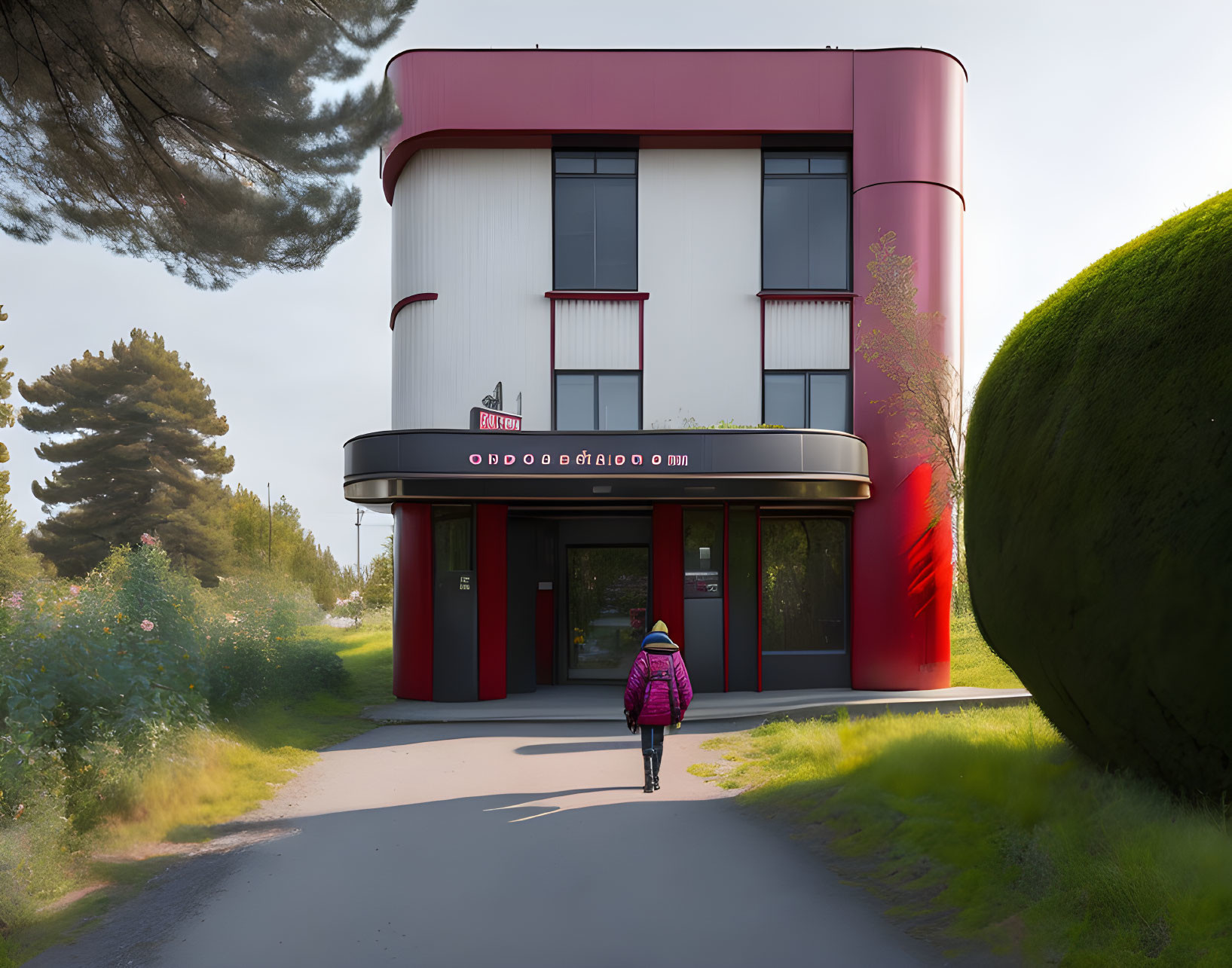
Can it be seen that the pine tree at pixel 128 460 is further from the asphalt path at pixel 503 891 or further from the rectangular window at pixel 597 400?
the asphalt path at pixel 503 891

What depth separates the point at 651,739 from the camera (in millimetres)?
9148

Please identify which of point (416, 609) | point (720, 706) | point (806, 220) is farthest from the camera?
point (806, 220)

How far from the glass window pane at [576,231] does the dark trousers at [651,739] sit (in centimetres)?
1031

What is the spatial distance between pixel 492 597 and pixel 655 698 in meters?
7.35

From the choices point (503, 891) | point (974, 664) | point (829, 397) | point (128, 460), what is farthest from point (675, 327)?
point (128, 460)

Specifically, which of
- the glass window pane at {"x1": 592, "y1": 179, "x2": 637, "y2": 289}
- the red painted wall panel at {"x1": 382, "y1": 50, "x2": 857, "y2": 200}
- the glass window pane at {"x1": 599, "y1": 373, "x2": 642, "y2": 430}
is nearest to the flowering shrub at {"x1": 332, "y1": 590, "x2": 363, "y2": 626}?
the glass window pane at {"x1": 599, "y1": 373, "x2": 642, "y2": 430}

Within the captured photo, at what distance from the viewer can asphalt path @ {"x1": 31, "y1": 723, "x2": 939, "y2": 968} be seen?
5.21 metres

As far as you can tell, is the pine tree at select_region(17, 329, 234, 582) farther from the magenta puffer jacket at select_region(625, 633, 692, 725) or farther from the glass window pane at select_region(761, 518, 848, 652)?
the magenta puffer jacket at select_region(625, 633, 692, 725)

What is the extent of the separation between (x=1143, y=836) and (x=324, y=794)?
7.38 meters

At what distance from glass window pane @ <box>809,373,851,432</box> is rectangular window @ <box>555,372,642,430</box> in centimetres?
337

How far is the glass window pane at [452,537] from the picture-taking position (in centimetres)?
1589

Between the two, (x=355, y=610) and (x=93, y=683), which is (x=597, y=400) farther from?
(x=355, y=610)

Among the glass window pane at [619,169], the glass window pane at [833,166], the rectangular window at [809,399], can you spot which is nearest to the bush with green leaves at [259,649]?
the rectangular window at [809,399]

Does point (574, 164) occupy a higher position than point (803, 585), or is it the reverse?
point (574, 164)
